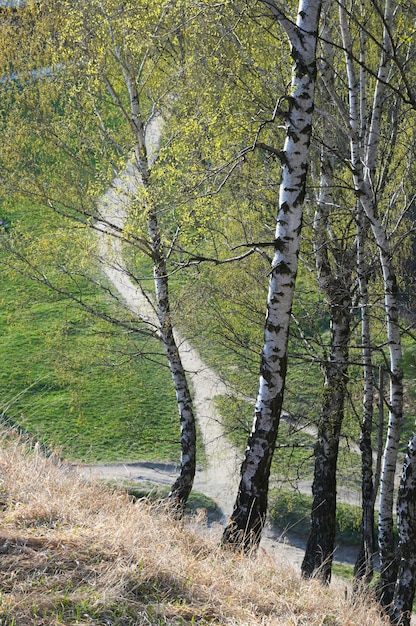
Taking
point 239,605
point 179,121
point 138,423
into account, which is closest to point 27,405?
point 138,423

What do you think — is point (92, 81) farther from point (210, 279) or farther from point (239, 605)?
point (239, 605)

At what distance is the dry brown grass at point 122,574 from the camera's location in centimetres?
413

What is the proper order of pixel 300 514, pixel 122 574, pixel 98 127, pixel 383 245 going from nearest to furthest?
pixel 122 574 → pixel 383 245 → pixel 98 127 → pixel 300 514

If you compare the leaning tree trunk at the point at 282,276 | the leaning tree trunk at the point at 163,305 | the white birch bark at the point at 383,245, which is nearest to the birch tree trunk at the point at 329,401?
the white birch bark at the point at 383,245

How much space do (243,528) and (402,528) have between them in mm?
1808

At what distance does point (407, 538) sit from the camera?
24.7 ft

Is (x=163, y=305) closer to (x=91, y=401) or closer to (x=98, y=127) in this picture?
(x=98, y=127)

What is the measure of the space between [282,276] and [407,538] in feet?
10.1

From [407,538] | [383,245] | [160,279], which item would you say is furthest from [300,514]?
[383,245]

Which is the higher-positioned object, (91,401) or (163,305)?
(163,305)

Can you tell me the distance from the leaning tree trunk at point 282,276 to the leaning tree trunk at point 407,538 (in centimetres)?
156

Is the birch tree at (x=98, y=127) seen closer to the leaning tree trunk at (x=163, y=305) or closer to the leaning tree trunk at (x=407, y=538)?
the leaning tree trunk at (x=163, y=305)

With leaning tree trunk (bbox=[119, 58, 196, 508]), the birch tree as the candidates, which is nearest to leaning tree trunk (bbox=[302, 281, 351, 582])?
leaning tree trunk (bbox=[119, 58, 196, 508])

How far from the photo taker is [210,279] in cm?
1310
